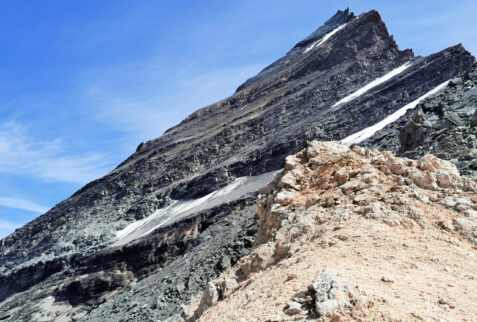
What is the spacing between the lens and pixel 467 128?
19.6 m

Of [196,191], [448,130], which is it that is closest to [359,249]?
[448,130]

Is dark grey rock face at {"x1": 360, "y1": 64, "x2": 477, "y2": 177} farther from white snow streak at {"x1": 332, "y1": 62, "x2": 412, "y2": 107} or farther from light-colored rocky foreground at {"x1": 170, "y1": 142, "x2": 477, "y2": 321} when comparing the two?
white snow streak at {"x1": 332, "y1": 62, "x2": 412, "y2": 107}

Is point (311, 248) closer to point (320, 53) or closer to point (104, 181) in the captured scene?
point (104, 181)

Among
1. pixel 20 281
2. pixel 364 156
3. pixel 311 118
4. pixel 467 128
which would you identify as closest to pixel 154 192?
pixel 20 281

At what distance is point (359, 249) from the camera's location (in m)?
7.61

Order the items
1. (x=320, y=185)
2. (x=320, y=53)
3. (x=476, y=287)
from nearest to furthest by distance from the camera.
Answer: (x=476, y=287) < (x=320, y=185) < (x=320, y=53)

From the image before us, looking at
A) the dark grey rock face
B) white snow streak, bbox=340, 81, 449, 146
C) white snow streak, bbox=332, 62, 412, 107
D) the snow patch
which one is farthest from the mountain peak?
the dark grey rock face

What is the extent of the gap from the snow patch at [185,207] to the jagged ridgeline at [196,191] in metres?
0.28

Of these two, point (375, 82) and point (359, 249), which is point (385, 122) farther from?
point (359, 249)

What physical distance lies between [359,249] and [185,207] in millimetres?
49965

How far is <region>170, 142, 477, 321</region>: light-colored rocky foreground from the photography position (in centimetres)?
584

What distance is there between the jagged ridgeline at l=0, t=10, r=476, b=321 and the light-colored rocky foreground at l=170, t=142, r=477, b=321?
13733mm

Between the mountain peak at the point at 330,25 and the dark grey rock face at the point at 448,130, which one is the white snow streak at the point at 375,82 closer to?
the dark grey rock face at the point at 448,130

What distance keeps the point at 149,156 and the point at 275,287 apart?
74.6 meters
